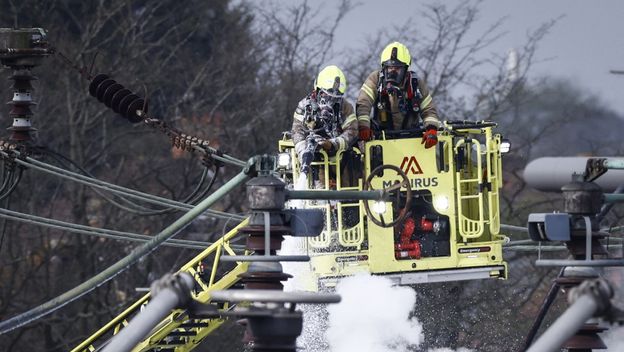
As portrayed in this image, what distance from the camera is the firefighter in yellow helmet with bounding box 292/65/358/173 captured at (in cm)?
1888

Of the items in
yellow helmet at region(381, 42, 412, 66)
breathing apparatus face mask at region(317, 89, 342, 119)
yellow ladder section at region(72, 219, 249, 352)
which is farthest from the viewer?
yellow helmet at region(381, 42, 412, 66)

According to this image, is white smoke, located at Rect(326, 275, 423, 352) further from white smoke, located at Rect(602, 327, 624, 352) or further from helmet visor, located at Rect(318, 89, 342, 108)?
white smoke, located at Rect(602, 327, 624, 352)

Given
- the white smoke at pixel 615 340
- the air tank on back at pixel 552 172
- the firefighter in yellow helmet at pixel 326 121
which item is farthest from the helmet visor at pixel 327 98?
the air tank on back at pixel 552 172

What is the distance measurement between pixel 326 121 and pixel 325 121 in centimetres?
2

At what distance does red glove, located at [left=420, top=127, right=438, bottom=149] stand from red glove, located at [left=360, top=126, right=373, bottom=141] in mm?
577

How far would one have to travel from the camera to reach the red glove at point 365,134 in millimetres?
19391

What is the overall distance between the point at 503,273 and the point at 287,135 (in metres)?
2.92

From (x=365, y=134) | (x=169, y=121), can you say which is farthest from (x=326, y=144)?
(x=169, y=121)

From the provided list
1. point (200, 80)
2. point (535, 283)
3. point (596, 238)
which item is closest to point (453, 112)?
point (535, 283)

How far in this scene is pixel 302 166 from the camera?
18.6 metres

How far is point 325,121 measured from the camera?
63.4 feet

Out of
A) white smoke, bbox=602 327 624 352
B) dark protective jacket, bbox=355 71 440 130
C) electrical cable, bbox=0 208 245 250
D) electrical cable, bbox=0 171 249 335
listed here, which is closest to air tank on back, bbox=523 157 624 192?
electrical cable, bbox=0 171 249 335

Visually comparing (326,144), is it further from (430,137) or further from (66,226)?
(66,226)

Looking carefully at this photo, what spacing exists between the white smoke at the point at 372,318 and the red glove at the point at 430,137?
57.8 inches
